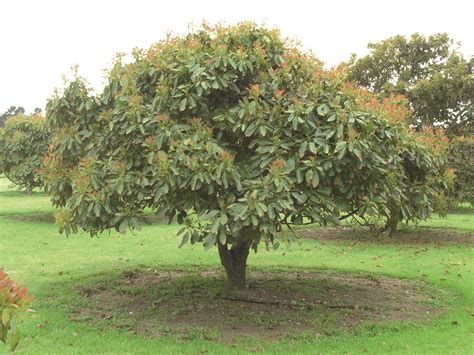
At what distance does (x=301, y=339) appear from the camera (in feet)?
18.0

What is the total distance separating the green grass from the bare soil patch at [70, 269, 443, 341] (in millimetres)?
225

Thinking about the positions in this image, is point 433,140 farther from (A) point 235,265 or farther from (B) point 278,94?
(A) point 235,265

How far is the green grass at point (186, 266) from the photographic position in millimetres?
5242

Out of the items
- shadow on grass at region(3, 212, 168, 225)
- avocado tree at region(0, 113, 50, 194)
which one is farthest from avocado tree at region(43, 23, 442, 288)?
avocado tree at region(0, 113, 50, 194)

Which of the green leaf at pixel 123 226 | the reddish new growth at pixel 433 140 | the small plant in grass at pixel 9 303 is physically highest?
the reddish new growth at pixel 433 140

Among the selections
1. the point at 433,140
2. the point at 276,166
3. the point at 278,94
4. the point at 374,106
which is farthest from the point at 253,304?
the point at 433,140

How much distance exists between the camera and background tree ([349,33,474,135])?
14383 mm

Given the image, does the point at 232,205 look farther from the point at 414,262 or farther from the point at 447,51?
the point at 447,51

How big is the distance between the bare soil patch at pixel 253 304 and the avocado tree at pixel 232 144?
1049mm

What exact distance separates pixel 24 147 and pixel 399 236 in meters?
11.7

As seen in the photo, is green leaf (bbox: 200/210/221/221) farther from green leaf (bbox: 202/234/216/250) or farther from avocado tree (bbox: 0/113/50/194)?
avocado tree (bbox: 0/113/50/194)

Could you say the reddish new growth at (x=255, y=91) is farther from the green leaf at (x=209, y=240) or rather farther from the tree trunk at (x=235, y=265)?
the tree trunk at (x=235, y=265)

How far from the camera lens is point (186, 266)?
9.45m

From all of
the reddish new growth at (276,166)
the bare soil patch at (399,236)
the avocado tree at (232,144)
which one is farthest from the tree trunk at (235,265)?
the bare soil patch at (399,236)
